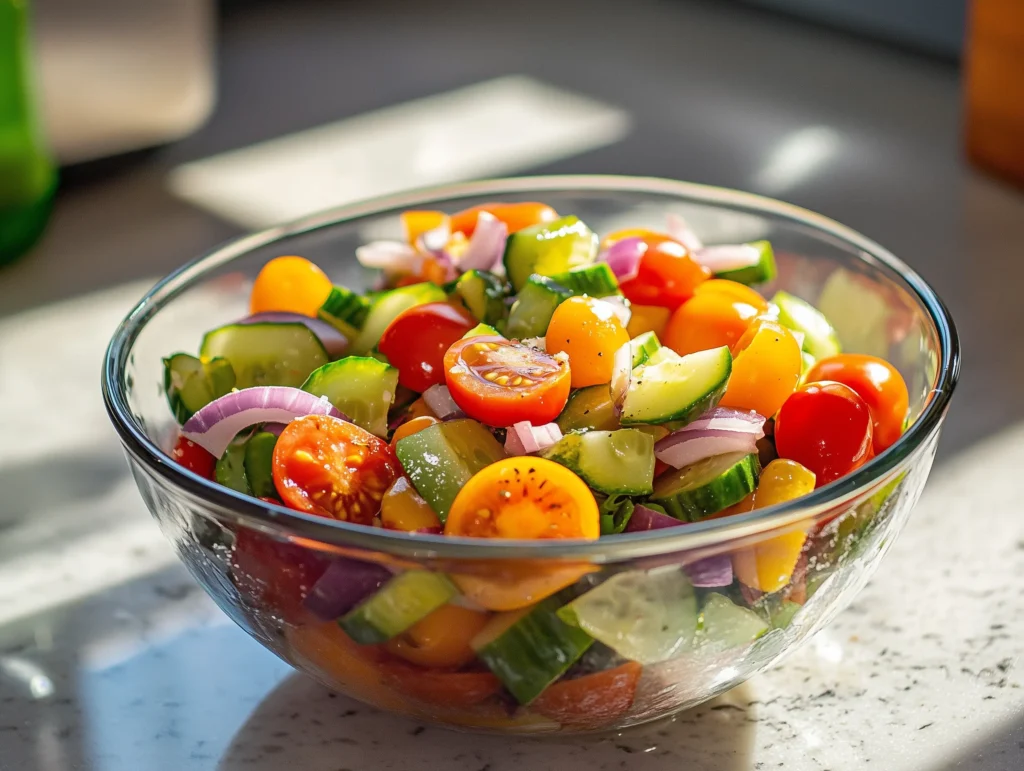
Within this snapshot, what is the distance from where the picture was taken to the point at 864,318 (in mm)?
967

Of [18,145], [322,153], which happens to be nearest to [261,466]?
[18,145]

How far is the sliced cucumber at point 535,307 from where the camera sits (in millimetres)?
834

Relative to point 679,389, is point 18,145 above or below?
below

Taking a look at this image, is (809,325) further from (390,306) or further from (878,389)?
(390,306)

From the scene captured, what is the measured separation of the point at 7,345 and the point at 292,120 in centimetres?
85

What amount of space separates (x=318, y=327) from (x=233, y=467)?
0.51ft

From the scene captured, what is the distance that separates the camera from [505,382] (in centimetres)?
73

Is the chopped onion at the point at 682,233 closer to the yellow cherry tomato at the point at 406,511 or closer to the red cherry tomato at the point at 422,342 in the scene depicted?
the red cherry tomato at the point at 422,342

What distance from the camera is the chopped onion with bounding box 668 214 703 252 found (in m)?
0.96

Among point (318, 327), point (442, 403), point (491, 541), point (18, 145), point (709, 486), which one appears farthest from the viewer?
point (18, 145)

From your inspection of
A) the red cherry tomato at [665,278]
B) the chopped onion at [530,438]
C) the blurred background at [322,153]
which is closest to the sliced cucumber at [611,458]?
the chopped onion at [530,438]

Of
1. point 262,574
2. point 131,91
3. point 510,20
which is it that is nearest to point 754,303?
point 262,574

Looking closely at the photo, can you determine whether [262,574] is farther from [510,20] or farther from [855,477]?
[510,20]


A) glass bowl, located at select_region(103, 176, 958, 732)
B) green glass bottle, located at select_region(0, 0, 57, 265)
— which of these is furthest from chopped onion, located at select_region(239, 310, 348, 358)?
green glass bottle, located at select_region(0, 0, 57, 265)
